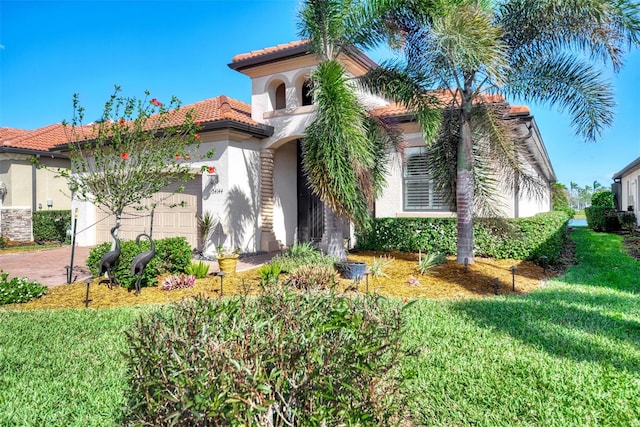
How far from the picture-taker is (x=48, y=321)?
5.96 metres

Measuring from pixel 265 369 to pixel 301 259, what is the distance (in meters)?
7.15

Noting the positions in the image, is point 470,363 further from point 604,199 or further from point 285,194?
point 604,199

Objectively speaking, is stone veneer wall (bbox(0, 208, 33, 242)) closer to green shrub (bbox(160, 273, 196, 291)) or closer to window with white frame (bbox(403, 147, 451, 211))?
green shrub (bbox(160, 273, 196, 291))

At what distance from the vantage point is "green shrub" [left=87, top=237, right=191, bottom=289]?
26.6ft

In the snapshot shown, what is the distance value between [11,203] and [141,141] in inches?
537

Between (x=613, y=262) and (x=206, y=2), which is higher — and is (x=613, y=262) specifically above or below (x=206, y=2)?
below

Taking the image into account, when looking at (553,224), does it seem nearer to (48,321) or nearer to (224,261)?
(224,261)

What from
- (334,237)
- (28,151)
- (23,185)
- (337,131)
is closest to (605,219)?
(334,237)

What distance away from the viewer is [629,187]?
2375 centimetres

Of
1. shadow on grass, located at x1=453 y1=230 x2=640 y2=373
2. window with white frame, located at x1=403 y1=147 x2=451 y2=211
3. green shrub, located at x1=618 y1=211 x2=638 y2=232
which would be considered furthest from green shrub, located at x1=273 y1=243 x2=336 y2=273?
green shrub, located at x1=618 y1=211 x2=638 y2=232

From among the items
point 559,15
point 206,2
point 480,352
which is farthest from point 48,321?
point 559,15

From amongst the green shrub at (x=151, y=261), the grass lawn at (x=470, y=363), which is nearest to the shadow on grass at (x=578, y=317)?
the grass lawn at (x=470, y=363)

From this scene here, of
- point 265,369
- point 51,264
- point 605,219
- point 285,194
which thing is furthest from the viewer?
point 605,219

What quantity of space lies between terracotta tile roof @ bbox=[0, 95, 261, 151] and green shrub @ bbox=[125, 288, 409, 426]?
9.01 m
